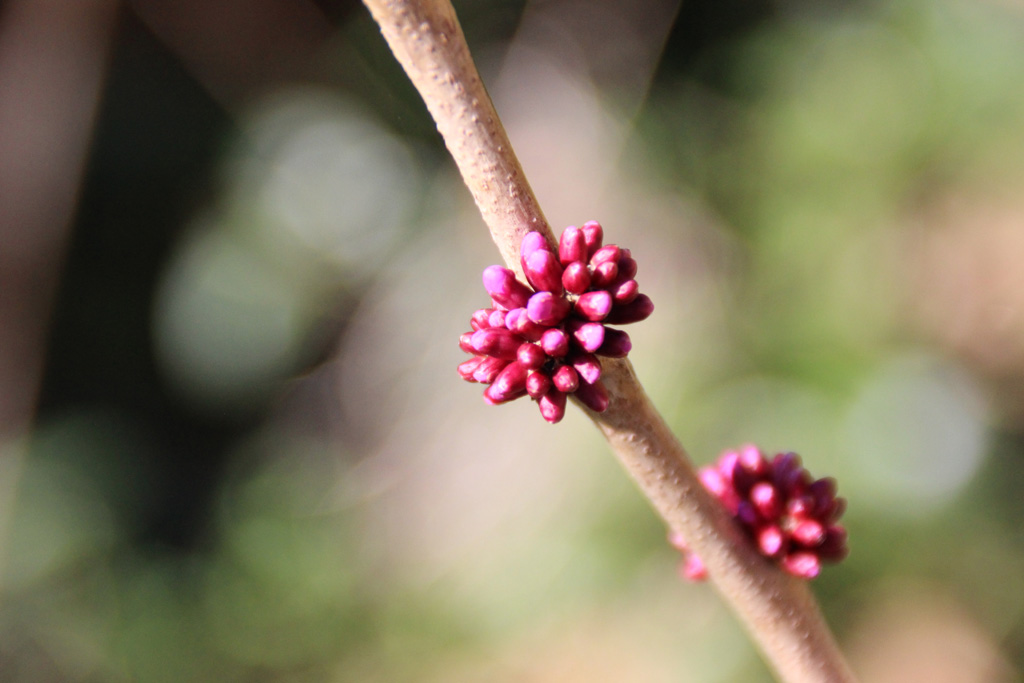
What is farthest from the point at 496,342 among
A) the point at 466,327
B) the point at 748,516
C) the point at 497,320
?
the point at 466,327

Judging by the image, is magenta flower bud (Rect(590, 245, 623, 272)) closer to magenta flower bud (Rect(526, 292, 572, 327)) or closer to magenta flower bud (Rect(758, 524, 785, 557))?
magenta flower bud (Rect(526, 292, 572, 327))

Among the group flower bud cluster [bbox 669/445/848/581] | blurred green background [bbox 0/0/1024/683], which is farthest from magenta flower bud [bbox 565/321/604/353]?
blurred green background [bbox 0/0/1024/683]

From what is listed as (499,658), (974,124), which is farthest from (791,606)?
(499,658)

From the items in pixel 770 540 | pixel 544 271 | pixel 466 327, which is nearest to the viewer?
pixel 544 271

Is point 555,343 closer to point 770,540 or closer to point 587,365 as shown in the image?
point 587,365

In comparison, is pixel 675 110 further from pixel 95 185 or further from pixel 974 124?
pixel 95 185

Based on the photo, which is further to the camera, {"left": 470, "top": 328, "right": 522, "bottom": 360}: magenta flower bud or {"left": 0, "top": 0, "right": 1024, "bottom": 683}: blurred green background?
{"left": 0, "top": 0, "right": 1024, "bottom": 683}: blurred green background

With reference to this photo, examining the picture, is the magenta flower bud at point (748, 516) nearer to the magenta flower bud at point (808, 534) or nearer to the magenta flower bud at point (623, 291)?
the magenta flower bud at point (808, 534)
